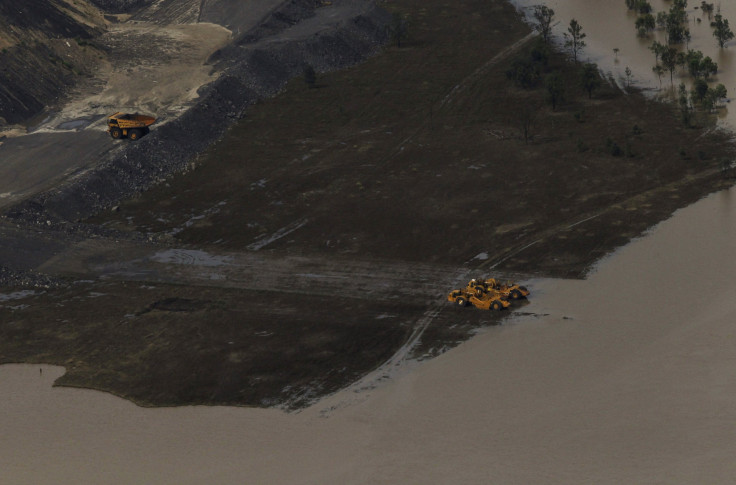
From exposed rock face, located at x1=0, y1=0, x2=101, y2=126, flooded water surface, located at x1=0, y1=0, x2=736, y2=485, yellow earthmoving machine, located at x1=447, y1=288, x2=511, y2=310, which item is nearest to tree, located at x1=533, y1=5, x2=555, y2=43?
exposed rock face, located at x1=0, y1=0, x2=101, y2=126

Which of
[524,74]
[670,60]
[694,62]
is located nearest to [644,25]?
A: [670,60]

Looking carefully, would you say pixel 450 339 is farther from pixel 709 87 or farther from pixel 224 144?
pixel 709 87

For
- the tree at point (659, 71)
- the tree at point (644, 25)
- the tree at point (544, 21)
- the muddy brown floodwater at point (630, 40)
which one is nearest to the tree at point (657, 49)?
the muddy brown floodwater at point (630, 40)

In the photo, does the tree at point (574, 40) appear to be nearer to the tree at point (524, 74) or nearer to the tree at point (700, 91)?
the tree at point (524, 74)

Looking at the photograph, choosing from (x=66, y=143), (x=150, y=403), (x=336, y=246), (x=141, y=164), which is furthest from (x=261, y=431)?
(x=66, y=143)

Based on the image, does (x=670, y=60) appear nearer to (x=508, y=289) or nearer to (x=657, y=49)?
(x=657, y=49)
